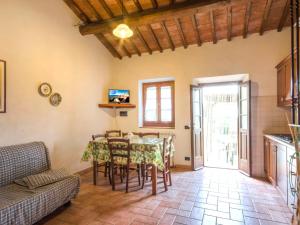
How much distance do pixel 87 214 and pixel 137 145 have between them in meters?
1.22

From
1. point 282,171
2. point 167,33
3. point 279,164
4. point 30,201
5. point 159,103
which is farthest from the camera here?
point 159,103

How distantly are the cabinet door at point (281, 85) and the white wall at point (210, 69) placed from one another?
0.36 ft

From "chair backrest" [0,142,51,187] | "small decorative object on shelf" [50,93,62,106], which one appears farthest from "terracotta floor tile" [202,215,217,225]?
"small decorative object on shelf" [50,93,62,106]

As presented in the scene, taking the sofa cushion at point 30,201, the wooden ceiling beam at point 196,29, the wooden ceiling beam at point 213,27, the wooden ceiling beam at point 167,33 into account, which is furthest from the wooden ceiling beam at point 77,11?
the sofa cushion at point 30,201

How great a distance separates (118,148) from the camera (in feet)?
10.4

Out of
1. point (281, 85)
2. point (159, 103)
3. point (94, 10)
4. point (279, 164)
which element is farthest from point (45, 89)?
point (281, 85)

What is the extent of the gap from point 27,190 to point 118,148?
1.36 metres

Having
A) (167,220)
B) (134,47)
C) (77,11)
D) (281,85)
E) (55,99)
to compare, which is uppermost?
(77,11)

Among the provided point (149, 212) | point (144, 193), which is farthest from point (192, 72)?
point (149, 212)

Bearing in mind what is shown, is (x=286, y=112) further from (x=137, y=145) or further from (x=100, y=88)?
(x=100, y=88)

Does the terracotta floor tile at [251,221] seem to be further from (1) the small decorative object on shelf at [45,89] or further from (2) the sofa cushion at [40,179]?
(1) the small decorative object on shelf at [45,89]

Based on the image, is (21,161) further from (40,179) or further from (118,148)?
(118,148)

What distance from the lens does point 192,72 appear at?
4480 mm

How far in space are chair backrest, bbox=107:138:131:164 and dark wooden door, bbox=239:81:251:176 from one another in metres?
2.56
